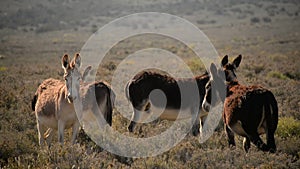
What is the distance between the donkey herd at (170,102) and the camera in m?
6.61

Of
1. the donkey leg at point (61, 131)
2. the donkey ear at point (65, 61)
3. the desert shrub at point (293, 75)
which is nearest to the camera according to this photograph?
the donkey ear at point (65, 61)

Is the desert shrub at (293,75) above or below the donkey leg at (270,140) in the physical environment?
below

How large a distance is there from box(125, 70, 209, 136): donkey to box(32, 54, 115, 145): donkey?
32.7 inches

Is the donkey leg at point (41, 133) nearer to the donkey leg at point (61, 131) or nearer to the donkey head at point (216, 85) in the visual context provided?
the donkey leg at point (61, 131)

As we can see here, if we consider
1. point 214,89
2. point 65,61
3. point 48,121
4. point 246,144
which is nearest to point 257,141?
point 246,144

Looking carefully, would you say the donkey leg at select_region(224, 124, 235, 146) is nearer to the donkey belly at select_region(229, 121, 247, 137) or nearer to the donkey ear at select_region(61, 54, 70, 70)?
the donkey belly at select_region(229, 121, 247, 137)

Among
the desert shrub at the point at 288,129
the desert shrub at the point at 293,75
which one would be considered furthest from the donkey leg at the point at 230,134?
the desert shrub at the point at 293,75

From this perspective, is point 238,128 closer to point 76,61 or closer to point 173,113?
point 173,113

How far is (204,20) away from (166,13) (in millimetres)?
16788

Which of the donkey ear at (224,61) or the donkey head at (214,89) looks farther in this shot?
the donkey ear at (224,61)

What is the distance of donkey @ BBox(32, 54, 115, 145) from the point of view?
7090 millimetres

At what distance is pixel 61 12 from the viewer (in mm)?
86688

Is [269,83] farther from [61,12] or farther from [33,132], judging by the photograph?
[61,12]

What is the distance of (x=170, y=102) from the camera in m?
8.81
